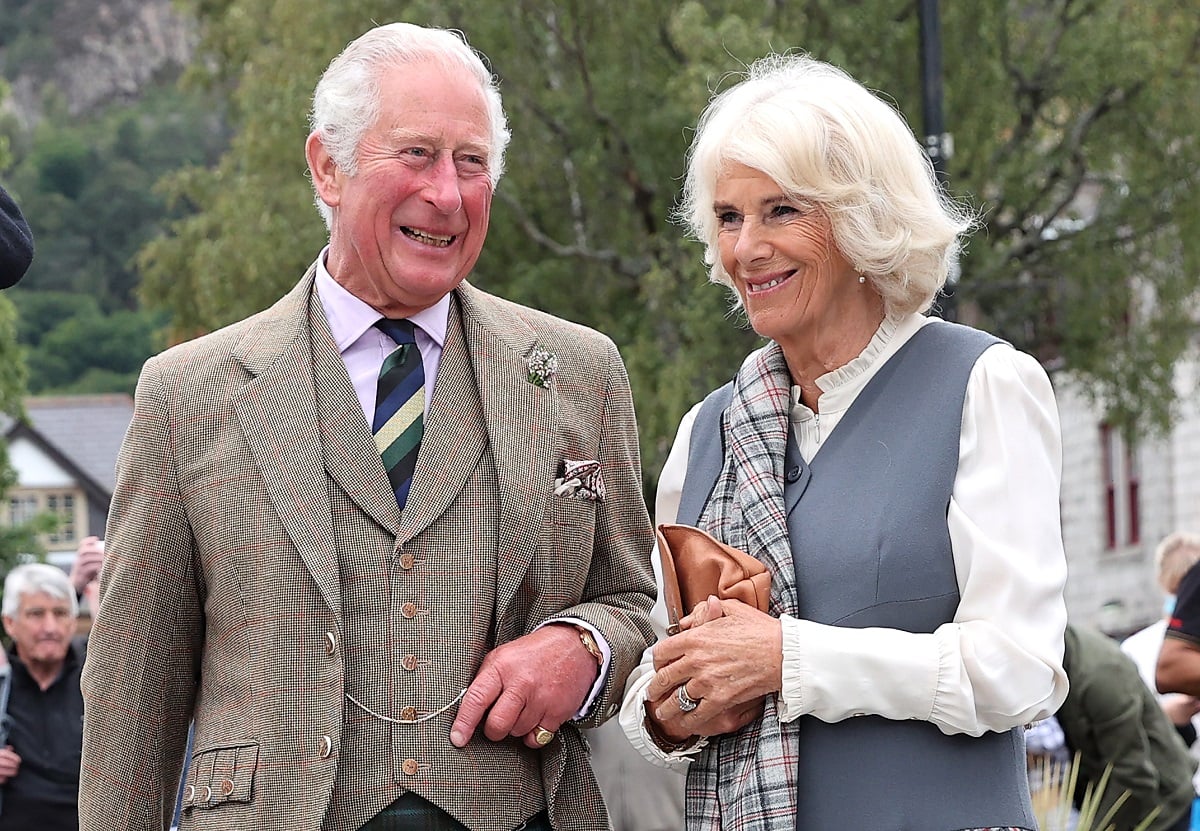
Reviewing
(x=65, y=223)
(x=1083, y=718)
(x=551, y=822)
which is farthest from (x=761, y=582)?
(x=65, y=223)

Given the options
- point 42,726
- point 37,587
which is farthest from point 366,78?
point 37,587

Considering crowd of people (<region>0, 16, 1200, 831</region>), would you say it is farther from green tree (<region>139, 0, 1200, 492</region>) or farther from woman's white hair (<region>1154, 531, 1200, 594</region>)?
green tree (<region>139, 0, 1200, 492</region>)

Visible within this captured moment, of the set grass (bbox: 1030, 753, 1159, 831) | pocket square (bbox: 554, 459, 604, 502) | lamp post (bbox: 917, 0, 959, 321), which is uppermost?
lamp post (bbox: 917, 0, 959, 321)

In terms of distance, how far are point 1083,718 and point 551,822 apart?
431 centimetres

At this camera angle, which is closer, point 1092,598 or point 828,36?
point 828,36

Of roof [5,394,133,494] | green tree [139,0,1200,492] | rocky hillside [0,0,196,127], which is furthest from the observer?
rocky hillside [0,0,196,127]

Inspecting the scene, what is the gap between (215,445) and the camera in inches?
137

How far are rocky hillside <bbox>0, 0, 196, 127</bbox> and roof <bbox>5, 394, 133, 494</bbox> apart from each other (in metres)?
57.0

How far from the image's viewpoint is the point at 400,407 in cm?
358

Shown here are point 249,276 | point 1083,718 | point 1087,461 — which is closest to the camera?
point 1083,718

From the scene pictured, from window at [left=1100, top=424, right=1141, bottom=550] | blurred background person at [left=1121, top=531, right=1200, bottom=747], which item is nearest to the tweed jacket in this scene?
blurred background person at [left=1121, top=531, right=1200, bottom=747]

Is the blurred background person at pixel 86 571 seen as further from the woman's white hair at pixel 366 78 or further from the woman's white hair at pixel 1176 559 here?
the woman's white hair at pixel 1176 559

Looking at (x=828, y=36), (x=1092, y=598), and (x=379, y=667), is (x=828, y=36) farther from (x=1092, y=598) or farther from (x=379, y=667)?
(x=1092, y=598)

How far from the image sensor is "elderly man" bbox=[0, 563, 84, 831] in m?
7.75
